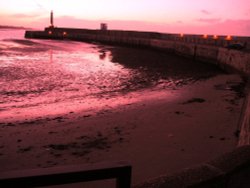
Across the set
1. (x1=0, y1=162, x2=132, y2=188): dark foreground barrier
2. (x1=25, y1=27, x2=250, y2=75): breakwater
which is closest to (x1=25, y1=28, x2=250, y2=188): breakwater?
(x1=25, y1=27, x2=250, y2=75): breakwater

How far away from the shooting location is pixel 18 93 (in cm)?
1178

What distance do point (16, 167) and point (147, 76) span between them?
44.2 feet

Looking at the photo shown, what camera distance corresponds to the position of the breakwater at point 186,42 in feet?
65.8

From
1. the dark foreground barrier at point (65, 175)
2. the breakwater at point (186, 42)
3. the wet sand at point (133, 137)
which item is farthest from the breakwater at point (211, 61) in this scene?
the wet sand at point (133, 137)

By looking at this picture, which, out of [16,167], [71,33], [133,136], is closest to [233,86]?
[133,136]

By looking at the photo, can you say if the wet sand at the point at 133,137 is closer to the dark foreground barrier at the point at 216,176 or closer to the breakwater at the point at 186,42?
the dark foreground barrier at the point at 216,176

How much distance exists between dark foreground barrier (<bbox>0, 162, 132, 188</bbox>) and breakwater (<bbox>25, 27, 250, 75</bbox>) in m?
16.9

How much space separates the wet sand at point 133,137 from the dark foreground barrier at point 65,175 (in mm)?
2904

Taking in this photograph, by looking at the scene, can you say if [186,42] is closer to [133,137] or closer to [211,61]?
[211,61]

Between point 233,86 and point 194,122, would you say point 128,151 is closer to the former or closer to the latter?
point 194,122

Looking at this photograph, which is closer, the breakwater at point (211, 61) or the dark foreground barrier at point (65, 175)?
the dark foreground barrier at point (65, 175)

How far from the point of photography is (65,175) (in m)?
1.55

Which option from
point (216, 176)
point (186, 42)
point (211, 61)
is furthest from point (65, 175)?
point (186, 42)

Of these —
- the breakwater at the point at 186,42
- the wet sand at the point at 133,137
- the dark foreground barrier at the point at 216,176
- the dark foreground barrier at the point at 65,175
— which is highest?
the breakwater at the point at 186,42
